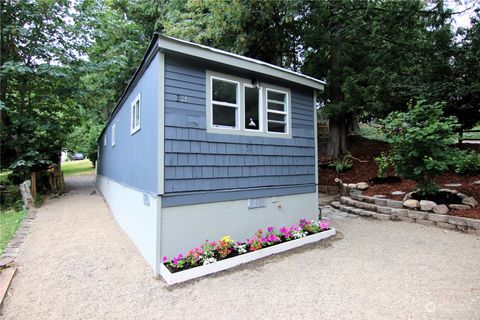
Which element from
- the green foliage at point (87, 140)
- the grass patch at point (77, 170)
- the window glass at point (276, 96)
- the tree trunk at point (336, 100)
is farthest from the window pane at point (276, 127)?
the grass patch at point (77, 170)

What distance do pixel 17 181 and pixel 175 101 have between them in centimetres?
1116

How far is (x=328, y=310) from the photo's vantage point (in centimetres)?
267

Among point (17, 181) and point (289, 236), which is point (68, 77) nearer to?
point (17, 181)

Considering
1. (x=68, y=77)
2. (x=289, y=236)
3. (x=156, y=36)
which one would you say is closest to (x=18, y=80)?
(x=68, y=77)

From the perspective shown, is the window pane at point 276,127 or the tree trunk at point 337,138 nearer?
the window pane at point 276,127

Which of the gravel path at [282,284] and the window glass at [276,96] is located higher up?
the window glass at [276,96]

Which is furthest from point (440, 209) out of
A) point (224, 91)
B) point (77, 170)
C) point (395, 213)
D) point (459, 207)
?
point (77, 170)

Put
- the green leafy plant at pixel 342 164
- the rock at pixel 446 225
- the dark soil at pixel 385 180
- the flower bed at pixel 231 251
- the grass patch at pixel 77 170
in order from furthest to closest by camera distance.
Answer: the grass patch at pixel 77 170 < the green leafy plant at pixel 342 164 < the dark soil at pixel 385 180 < the rock at pixel 446 225 < the flower bed at pixel 231 251

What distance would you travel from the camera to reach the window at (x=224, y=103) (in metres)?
4.39

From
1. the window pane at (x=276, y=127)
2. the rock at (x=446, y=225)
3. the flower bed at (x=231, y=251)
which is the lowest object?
the flower bed at (x=231, y=251)

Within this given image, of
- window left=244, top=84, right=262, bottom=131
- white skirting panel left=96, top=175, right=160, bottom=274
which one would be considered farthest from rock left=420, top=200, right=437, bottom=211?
white skirting panel left=96, top=175, right=160, bottom=274

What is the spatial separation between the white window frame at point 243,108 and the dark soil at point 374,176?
381 centimetres

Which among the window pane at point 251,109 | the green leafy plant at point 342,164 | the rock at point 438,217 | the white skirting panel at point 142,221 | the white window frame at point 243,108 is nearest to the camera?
the white skirting panel at point 142,221

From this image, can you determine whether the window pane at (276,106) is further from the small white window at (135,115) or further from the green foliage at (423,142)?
the green foliage at (423,142)
